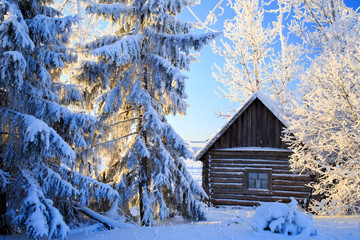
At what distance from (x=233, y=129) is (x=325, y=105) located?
5.10 metres

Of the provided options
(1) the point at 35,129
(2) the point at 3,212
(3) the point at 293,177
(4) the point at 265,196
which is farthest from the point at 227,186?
(1) the point at 35,129

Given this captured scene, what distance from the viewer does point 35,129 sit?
671 cm

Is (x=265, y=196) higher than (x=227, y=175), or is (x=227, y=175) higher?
(x=227, y=175)

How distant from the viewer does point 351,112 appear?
1265cm

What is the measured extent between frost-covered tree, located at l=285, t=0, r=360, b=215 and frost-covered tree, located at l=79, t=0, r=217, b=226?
5.54 meters

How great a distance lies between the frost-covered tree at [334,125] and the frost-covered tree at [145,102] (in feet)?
18.2

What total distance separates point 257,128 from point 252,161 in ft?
5.93

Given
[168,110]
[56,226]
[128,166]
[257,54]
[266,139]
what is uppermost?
[257,54]

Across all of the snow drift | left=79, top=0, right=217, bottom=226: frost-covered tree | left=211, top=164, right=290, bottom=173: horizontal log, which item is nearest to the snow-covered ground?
the snow drift

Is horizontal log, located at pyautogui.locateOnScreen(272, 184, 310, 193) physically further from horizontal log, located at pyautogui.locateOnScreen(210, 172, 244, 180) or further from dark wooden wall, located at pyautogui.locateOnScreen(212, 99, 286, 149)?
dark wooden wall, located at pyautogui.locateOnScreen(212, 99, 286, 149)

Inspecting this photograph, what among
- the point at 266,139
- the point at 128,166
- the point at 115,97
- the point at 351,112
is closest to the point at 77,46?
the point at 115,97

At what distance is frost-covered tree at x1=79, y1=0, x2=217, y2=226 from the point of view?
10.6 m

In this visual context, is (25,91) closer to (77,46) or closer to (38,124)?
(38,124)

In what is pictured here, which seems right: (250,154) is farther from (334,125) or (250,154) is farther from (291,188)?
(334,125)
